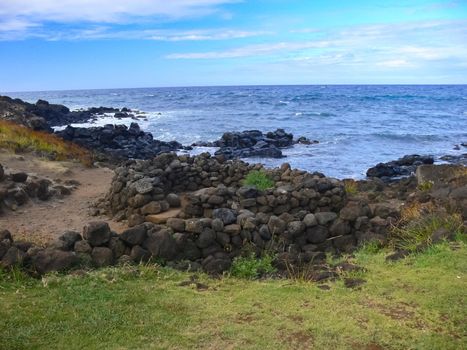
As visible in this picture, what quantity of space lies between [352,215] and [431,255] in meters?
2.25

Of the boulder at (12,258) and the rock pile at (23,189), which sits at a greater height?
the boulder at (12,258)

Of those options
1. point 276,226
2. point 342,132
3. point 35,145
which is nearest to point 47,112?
point 342,132

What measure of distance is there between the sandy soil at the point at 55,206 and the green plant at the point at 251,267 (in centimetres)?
372

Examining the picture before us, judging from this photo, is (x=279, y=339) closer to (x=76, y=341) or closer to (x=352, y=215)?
(x=76, y=341)

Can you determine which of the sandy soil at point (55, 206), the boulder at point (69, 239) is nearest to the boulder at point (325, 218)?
the boulder at point (69, 239)

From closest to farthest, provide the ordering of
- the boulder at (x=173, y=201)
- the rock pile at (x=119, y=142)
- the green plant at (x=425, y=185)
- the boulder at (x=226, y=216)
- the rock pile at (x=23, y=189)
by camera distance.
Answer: the boulder at (x=226, y=216) → the boulder at (x=173, y=201) → the rock pile at (x=23, y=189) → the green plant at (x=425, y=185) → the rock pile at (x=119, y=142)

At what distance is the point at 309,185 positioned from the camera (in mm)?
10703

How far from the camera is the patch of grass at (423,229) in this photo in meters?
7.55

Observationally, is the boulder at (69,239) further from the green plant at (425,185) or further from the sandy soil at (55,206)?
the green plant at (425,185)

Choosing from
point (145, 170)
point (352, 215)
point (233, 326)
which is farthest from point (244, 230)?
point (145, 170)

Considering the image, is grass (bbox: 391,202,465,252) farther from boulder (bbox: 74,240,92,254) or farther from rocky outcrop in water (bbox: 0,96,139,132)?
rocky outcrop in water (bbox: 0,96,139,132)

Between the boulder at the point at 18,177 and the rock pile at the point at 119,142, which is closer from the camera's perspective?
the boulder at the point at 18,177

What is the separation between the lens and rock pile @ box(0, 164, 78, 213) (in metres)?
11.5

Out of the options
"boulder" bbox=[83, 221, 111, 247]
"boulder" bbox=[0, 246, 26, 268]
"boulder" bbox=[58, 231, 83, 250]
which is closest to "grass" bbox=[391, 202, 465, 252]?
"boulder" bbox=[83, 221, 111, 247]
